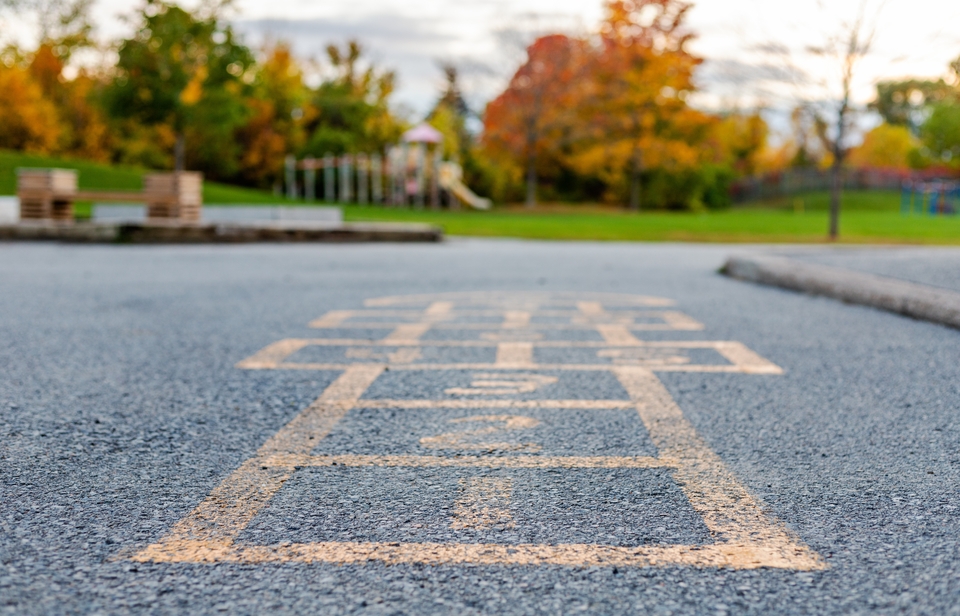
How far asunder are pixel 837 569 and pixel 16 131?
122 ft

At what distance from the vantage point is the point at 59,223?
13625 mm

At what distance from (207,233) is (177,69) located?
12.0 metres

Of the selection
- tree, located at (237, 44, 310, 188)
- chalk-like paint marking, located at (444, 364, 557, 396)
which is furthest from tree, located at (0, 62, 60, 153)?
chalk-like paint marking, located at (444, 364, 557, 396)

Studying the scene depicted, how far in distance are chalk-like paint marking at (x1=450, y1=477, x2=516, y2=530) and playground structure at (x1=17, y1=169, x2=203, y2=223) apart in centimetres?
1295

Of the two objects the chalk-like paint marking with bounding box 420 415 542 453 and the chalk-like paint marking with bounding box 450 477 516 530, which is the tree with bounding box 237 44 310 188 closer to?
the chalk-like paint marking with bounding box 420 415 542 453

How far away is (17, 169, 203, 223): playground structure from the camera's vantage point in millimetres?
14477

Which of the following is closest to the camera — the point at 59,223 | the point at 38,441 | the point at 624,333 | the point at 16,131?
the point at 38,441

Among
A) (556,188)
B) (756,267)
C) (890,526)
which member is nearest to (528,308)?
(756,267)

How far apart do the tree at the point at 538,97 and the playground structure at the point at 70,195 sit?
1852 centimetres

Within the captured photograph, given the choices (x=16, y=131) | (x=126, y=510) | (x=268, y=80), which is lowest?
(x=126, y=510)

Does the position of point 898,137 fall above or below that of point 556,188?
above

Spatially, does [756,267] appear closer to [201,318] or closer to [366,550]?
[201,318]

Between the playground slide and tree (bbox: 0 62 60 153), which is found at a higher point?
tree (bbox: 0 62 60 153)

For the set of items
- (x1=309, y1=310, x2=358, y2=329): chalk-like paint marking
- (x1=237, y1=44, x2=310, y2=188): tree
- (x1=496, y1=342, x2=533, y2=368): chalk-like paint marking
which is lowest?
(x1=496, y1=342, x2=533, y2=368): chalk-like paint marking
